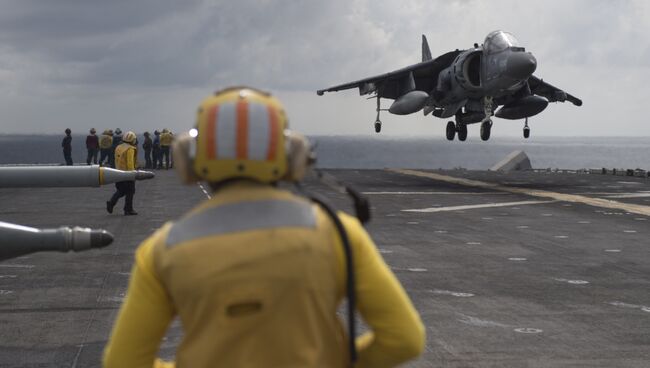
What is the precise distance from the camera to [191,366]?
279 cm

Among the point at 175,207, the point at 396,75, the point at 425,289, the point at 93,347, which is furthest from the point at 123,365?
the point at 396,75

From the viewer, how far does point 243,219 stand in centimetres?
275

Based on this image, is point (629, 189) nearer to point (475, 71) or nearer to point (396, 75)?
point (475, 71)

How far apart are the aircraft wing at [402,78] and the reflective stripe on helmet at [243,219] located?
137 ft

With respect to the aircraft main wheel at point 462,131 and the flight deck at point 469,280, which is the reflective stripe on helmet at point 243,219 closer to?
the flight deck at point 469,280

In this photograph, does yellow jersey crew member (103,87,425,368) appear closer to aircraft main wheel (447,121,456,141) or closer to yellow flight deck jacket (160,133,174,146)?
yellow flight deck jacket (160,133,174,146)

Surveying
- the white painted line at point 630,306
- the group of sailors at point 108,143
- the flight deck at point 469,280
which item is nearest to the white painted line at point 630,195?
the flight deck at point 469,280

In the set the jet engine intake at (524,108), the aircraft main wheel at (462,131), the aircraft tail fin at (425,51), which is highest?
the aircraft tail fin at (425,51)

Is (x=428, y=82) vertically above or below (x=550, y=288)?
above

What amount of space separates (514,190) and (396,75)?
13.0 meters

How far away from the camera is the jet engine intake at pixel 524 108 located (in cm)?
4042

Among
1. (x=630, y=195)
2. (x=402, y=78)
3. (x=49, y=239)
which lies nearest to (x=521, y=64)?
(x=630, y=195)

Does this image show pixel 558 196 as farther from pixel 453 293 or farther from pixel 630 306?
pixel 630 306

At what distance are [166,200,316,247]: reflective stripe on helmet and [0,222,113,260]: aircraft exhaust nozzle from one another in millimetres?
2561
